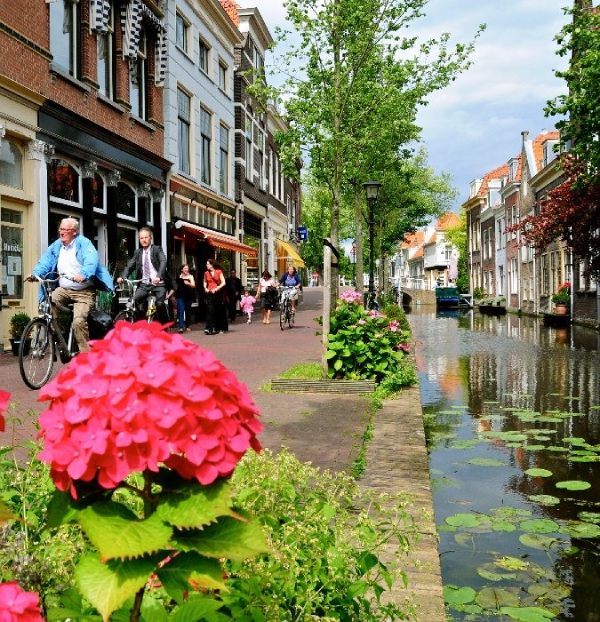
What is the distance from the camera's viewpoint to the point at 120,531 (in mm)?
1294

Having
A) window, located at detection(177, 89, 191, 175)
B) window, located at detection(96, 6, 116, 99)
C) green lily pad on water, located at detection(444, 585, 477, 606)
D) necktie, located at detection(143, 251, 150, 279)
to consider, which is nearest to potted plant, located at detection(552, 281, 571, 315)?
window, located at detection(177, 89, 191, 175)

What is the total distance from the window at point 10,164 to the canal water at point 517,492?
7614mm

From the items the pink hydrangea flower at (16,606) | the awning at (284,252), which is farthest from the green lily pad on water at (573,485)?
the awning at (284,252)

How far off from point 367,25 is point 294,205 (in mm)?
32115

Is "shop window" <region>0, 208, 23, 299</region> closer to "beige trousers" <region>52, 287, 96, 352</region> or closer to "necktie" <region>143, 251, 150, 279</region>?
"necktie" <region>143, 251, 150, 279</region>

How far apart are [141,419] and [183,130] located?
2162cm

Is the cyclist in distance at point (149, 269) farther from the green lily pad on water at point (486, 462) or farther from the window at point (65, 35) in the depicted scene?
the green lily pad on water at point (486, 462)

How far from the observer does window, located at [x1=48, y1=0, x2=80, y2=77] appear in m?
13.8

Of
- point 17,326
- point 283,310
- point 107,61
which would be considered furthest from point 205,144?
point 17,326

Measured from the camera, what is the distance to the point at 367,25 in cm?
1573

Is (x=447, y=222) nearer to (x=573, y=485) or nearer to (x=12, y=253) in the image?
(x=12, y=253)

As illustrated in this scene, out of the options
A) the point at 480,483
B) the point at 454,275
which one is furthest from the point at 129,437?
the point at 454,275

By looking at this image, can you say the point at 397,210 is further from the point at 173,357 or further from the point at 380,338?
the point at 173,357

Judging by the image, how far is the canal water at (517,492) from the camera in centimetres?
329
